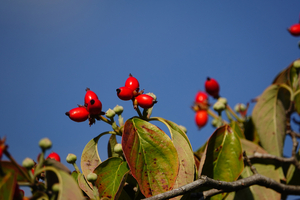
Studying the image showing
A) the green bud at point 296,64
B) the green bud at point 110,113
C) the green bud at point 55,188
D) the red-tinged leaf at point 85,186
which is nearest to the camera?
the green bud at point 55,188

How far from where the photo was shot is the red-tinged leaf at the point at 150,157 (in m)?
1.66

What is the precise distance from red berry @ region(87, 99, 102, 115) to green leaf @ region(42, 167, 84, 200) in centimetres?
59

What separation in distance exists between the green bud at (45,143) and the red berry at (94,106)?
22.5 inches

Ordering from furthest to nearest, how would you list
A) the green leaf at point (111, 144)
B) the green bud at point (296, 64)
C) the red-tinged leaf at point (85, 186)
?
the green bud at point (296, 64) < the green leaf at point (111, 144) < the red-tinged leaf at point (85, 186)

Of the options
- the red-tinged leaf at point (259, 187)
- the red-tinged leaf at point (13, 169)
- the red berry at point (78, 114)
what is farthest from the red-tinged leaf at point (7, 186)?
the red-tinged leaf at point (259, 187)

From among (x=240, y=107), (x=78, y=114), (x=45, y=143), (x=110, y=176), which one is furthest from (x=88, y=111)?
(x=240, y=107)

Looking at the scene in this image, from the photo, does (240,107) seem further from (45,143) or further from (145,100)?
(45,143)

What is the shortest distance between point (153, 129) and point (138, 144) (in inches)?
5.5

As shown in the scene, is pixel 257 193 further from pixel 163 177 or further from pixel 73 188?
pixel 73 188

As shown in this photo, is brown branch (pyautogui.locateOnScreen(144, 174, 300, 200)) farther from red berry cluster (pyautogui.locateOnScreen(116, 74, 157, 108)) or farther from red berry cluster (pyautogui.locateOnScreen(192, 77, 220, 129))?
red berry cluster (pyautogui.locateOnScreen(192, 77, 220, 129))

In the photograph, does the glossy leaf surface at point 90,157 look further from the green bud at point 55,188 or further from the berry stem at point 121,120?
the green bud at point 55,188

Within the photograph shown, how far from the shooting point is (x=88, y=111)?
1.83 m

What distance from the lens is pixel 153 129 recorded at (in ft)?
5.95

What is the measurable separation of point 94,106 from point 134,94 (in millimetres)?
302
